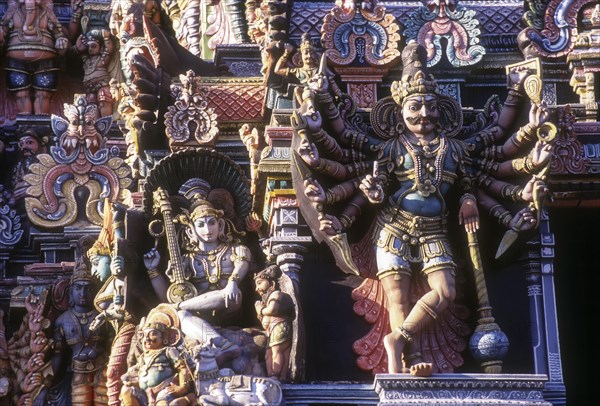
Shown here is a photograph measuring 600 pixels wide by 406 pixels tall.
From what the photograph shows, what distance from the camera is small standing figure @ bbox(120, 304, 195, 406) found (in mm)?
23719

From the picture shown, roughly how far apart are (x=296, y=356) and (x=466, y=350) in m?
1.84

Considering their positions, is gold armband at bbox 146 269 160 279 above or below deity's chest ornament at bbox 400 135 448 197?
below

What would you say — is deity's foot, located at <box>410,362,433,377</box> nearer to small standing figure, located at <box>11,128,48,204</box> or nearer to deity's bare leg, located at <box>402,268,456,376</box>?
deity's bare leg, located at <box>402,268,456,376</box>

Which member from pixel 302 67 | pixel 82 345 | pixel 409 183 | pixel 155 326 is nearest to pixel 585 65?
pixel 409 183

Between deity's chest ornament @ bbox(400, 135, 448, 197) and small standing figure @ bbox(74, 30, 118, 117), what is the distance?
6816mm

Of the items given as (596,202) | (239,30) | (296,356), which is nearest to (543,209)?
(596,202)

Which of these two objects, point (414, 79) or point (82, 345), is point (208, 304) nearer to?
point (82, 345)

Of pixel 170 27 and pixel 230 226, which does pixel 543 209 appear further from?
pixel 170 27

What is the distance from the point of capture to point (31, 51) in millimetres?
29875

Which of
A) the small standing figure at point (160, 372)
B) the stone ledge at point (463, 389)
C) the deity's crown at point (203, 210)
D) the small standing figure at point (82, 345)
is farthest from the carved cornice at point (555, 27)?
the small standing figure at point (82, 345)

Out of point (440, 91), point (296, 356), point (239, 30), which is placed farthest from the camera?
point (239, 30)

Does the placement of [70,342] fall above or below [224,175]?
below

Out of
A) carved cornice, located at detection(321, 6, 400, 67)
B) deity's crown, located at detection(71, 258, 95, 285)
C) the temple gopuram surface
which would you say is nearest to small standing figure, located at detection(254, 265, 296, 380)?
the temple gopuram surface

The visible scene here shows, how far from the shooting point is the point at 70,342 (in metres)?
26.2
